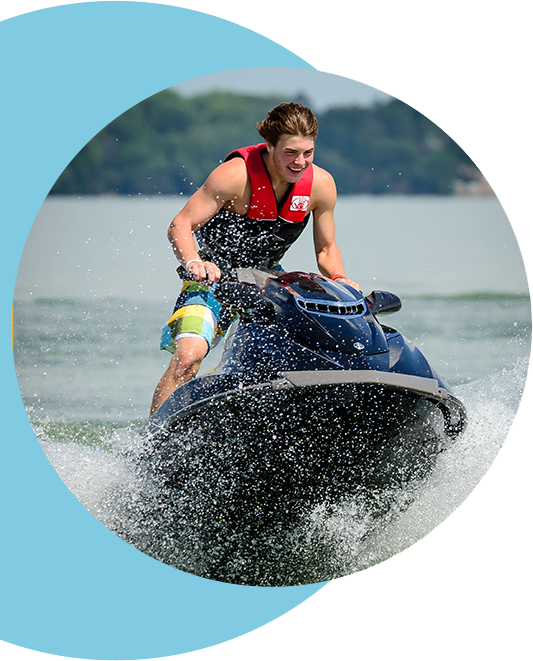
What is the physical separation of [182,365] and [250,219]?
55 centimetres

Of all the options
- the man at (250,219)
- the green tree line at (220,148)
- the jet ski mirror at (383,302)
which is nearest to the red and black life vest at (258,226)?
the man at (250,219)

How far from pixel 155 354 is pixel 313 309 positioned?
3.01 ft

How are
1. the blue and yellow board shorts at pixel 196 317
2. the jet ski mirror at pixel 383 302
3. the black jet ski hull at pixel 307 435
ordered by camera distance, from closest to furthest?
the black jet ski hull at pixel 307 435 → the jet ski mirror at pixel 383 302 → the blue and yellow board shorts at pixel 196 317

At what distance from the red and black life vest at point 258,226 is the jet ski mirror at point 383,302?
1.35 feet

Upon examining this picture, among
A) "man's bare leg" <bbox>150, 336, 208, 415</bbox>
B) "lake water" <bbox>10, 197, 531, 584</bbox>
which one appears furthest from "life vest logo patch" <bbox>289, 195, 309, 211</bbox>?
"man's bare leg" <bbox>150, 336, 208, 415</bbox>

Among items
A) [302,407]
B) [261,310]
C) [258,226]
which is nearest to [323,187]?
[258,226]

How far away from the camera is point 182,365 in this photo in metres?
2.65

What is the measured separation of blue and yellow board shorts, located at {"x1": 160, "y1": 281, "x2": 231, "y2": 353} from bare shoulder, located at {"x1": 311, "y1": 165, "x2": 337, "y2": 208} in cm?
50

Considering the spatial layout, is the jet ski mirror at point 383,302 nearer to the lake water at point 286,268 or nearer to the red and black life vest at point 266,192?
the lake water at point 286,268

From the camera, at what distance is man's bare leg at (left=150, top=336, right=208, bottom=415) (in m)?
2.64

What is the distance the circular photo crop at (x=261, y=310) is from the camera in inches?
88.8

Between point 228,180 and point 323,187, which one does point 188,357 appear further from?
point 323,187

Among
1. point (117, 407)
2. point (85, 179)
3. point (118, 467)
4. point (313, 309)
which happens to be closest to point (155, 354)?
point (117, 407)

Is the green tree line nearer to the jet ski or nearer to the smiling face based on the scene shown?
the smiling face
